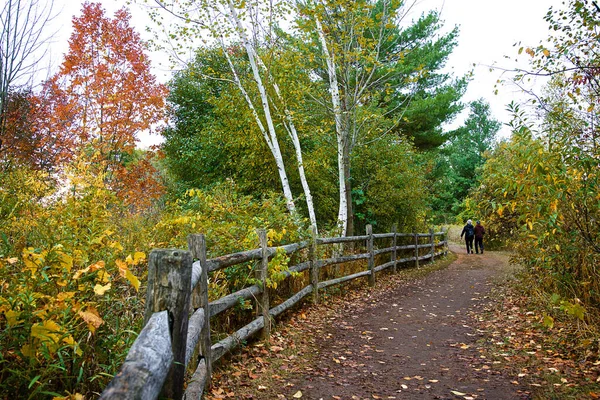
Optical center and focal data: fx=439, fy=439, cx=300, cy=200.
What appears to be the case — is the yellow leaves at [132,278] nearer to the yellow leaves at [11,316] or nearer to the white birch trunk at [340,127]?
the yellow leaves at [11,316]

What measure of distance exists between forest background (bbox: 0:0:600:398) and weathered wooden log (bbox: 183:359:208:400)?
59 centimetres

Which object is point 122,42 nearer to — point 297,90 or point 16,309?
point 297,90

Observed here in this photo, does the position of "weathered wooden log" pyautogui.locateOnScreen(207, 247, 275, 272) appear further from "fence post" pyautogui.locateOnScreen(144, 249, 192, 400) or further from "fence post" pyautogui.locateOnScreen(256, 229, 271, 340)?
"fence post" pyautogui.locateOnScreen(144, 249, 192, 400)

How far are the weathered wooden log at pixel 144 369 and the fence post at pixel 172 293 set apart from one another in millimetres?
414

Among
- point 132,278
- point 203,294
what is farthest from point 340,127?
point 132,278

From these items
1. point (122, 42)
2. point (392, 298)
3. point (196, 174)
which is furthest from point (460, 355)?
point (122, 42)

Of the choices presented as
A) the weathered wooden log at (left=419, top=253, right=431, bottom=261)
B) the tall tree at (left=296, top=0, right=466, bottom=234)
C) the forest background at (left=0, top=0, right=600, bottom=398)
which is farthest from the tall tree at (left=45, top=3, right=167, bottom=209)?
the weathered wooden log at (left=419, top=253, right=431, bottom=261)

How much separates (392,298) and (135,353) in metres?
8.36

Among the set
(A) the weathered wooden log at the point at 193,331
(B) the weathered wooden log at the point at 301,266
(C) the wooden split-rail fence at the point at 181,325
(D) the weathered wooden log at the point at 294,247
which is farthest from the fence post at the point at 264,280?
(A) the weathered wooden log at the point at 193,331

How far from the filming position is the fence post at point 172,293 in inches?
87.8

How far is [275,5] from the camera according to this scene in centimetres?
1086

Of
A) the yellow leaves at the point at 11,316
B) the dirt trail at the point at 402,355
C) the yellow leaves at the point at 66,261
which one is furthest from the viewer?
the dirt trail at the point at 402,355

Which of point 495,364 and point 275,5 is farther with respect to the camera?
point 275,5

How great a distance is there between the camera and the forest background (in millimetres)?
2504
